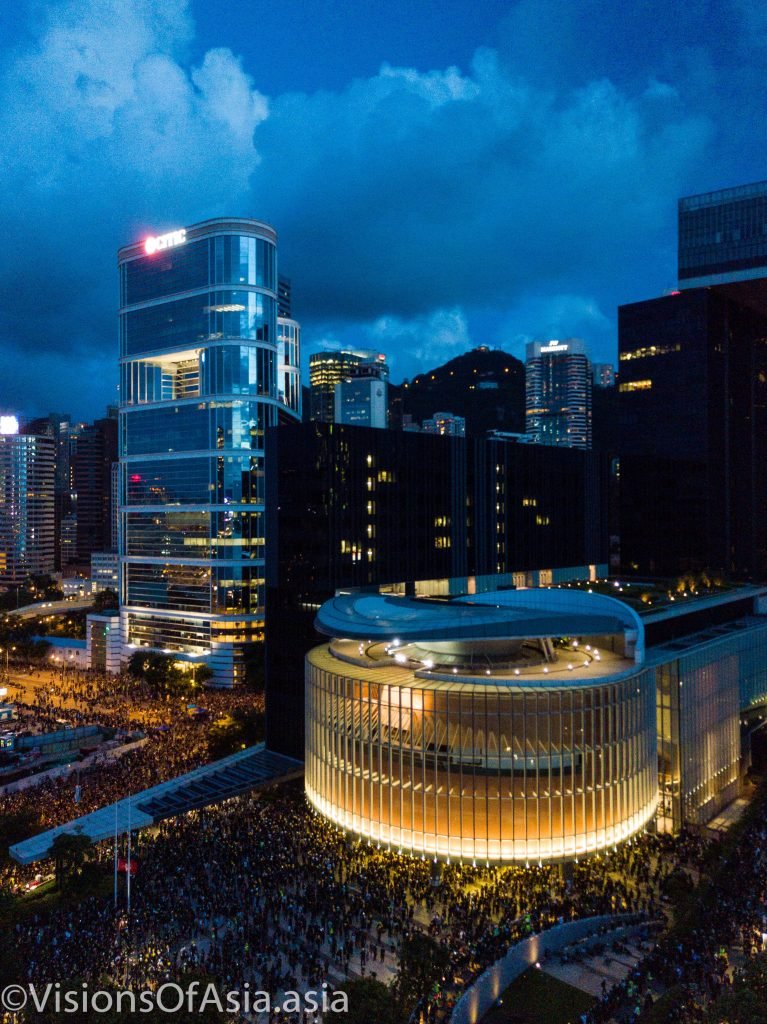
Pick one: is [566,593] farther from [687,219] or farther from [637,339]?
[687,219]

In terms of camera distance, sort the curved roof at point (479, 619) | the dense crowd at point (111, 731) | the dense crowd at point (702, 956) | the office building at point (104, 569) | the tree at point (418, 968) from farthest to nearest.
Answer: the office building at point (104, 569)
the dense crowd at point (111, 731)
the curved roof at point (479, 619)
the dense crowd at point (702, 956)
the tree at point (418, 968)

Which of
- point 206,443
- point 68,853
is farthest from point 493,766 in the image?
point 206,443

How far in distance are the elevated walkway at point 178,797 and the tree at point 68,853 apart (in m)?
1.63

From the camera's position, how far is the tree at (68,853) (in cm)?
3700

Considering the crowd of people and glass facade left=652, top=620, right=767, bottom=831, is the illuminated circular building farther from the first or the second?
glass facade left=652, top=620, right=767, bottom=831

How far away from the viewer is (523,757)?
36.8 metres

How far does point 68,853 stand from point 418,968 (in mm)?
20043

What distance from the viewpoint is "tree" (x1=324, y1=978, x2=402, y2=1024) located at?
75.6ft

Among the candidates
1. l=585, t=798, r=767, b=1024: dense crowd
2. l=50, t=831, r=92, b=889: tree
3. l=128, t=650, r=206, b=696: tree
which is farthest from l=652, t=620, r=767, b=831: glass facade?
l=128, t=650, r=206, b=696: tree

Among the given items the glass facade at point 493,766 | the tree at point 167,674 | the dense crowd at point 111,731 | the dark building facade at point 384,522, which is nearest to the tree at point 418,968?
the glass facade at point 493,766

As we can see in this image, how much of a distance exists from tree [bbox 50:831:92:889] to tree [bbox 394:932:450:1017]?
18.5 m

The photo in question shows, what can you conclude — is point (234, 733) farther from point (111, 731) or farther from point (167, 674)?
point (167, 674)

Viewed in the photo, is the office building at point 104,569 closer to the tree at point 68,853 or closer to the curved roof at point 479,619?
the curved roof at point 479,619

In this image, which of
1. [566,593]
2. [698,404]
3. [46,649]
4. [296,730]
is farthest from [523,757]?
[46,649]
